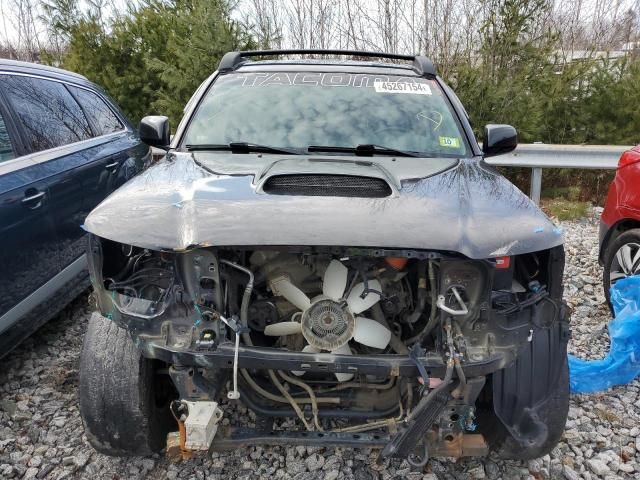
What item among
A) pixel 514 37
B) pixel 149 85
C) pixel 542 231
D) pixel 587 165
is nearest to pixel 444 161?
pixel 542 231

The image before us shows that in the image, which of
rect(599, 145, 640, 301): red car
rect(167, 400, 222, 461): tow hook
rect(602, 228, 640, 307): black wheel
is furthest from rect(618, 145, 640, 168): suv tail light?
rect(167, 400, 222, 461): tow hook

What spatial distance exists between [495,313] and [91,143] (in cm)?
331

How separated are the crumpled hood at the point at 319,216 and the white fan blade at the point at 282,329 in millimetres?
432

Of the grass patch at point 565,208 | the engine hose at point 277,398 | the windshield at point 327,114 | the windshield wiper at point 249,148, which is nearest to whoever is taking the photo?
the engine hose at point 277,398

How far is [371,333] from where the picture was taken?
6.34 ft

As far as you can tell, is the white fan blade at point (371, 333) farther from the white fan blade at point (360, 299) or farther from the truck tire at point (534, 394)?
the truck tire at point (534, 394)

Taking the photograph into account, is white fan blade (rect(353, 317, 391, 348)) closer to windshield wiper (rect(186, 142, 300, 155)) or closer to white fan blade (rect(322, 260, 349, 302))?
white fan blade (rect(322, 260, 349, 302))

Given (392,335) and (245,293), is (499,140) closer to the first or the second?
(392,335)

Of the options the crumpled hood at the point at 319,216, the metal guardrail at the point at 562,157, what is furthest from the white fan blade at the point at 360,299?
the metal guardrail at the point at 562,157

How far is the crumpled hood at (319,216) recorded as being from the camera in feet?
5.58

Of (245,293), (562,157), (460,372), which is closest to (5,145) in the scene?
(245,293)

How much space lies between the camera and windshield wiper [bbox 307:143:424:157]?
2.63m

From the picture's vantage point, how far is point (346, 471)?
2275 millimetres

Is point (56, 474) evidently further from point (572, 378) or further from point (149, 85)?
point (149, 85)
